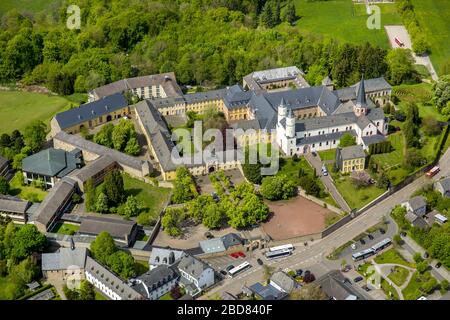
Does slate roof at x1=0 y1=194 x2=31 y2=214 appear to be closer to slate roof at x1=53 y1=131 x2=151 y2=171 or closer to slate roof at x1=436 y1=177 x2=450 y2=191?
slate roof at x1=53 y1=131 x2=151 y2=171

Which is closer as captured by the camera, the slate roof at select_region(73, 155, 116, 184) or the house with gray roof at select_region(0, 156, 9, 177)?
the slate roof at select_region(73, 155, 116, 184)

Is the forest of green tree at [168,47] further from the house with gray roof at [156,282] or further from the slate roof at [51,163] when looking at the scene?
the house with gray roof at [156,282]

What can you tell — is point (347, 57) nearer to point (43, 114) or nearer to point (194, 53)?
point (194, 53)

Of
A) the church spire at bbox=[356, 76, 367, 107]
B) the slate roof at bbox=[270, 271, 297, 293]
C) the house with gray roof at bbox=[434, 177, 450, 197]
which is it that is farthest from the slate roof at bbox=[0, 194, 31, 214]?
the house with gray roof at bbox=[434, 177, 450, 197]

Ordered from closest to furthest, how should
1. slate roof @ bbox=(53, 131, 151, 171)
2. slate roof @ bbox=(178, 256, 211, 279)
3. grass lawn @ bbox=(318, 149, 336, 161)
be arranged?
slate roof @ bbox=(178, 256, 211, 279) → slate roof @ bbox=(53, 131, 151, 171) → grass lawn @ bbox=(318, 149, 336, 161)

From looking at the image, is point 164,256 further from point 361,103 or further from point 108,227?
point 361,103

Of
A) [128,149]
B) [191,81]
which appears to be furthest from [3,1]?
[128,149]

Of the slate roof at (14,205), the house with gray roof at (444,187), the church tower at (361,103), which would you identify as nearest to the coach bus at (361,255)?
the house with gray roof at (444,187)
